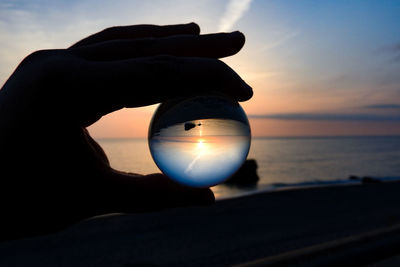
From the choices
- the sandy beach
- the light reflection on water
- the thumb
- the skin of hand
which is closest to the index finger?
the skin of hand

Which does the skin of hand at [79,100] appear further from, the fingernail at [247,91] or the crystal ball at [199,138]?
the crystal ball at [199,138]

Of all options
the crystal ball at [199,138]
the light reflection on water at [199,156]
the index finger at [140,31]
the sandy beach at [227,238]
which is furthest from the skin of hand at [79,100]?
the sandy beach at [227,238]

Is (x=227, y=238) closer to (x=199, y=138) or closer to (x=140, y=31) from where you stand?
(x=199, y=138)

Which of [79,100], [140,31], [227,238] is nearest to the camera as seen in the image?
[79,100]

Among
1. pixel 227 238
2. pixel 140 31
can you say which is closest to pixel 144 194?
pixel 140 31

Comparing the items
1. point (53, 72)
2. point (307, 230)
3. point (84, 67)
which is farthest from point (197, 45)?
point (307, 230)

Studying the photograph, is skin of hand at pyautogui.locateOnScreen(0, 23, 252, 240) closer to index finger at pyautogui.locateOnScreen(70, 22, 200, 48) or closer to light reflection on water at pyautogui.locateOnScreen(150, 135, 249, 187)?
index finger at pyautogui.locateOnScreen(70, 22, 200, 48)
